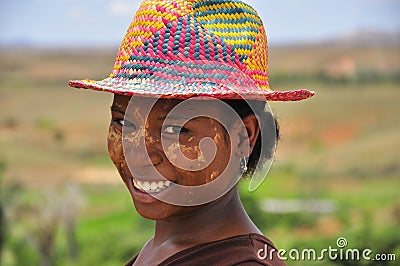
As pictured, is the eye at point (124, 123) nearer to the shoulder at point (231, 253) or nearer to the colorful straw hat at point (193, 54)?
the colorful straw hat at point (193, 54)

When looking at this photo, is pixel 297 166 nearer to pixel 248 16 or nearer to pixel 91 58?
pixel 248 16

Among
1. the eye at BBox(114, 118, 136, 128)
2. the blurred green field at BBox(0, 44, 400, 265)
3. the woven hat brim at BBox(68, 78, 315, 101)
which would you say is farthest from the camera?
the blurred green field at BBox(0, 44, 400, 265)

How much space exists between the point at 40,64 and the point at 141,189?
6964cm

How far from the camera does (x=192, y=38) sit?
178cm

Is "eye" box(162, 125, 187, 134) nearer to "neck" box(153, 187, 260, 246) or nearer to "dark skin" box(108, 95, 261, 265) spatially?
"dark skin" box(108, 95, 261, 265)

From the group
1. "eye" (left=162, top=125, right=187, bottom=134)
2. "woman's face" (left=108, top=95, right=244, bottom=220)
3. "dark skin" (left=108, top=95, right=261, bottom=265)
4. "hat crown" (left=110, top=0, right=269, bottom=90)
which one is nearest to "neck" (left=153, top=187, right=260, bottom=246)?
"dark skin" (left=108, top=95, right=261, bottom=265)

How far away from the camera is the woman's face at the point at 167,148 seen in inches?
69.6

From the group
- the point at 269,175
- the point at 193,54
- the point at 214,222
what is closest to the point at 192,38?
the point at 193,54

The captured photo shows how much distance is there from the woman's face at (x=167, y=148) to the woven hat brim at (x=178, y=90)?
43mm

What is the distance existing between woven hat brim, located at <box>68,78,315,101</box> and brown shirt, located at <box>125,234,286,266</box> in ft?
1.24

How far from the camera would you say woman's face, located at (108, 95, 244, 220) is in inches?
69.6

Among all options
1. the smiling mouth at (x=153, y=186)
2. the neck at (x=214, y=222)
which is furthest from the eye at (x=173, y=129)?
the neck at (x=214, y=222)

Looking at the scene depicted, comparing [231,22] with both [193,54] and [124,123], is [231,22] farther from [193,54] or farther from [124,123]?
[124,123]

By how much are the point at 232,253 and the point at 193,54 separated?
0.52 metres
